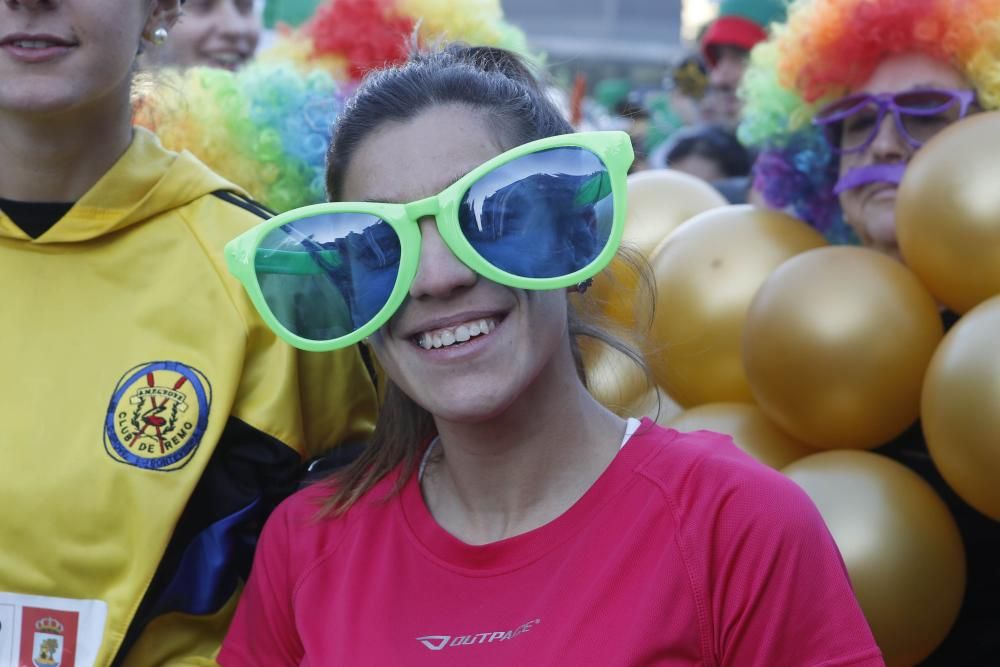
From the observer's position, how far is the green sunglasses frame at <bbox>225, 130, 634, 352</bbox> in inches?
67.8

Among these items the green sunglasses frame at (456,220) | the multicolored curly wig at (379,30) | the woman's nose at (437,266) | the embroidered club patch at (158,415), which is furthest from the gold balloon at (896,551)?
the multicolored curly wig at (379,30)

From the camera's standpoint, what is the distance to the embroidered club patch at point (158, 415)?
6.77 ft

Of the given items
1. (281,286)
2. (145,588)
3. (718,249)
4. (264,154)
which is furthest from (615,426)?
(264,154)

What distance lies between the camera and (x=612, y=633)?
64.4 inches

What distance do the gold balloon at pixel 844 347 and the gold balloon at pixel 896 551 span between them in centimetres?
14

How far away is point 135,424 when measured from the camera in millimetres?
2074

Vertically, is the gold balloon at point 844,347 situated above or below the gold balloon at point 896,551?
above

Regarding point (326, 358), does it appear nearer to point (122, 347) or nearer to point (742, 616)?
point (122, 347)

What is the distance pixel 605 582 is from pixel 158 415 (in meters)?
0.84

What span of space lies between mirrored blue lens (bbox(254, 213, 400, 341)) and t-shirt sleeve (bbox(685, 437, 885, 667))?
0.55 meters

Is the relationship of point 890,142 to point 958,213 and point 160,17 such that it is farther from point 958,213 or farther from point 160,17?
point 160,17

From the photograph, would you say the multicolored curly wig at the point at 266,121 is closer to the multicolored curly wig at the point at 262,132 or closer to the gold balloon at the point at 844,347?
the multicolored curly wig at the point at 262,132

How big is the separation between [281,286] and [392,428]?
→ 1.19 ft

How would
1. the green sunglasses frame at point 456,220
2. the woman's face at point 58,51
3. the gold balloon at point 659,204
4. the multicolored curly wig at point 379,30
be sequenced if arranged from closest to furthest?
the green sunglasses frame at point 456,220 < the woman's face at point 58,51 < the gold balloon at point 659,204 < the multicolored curly wig at point 379,30
